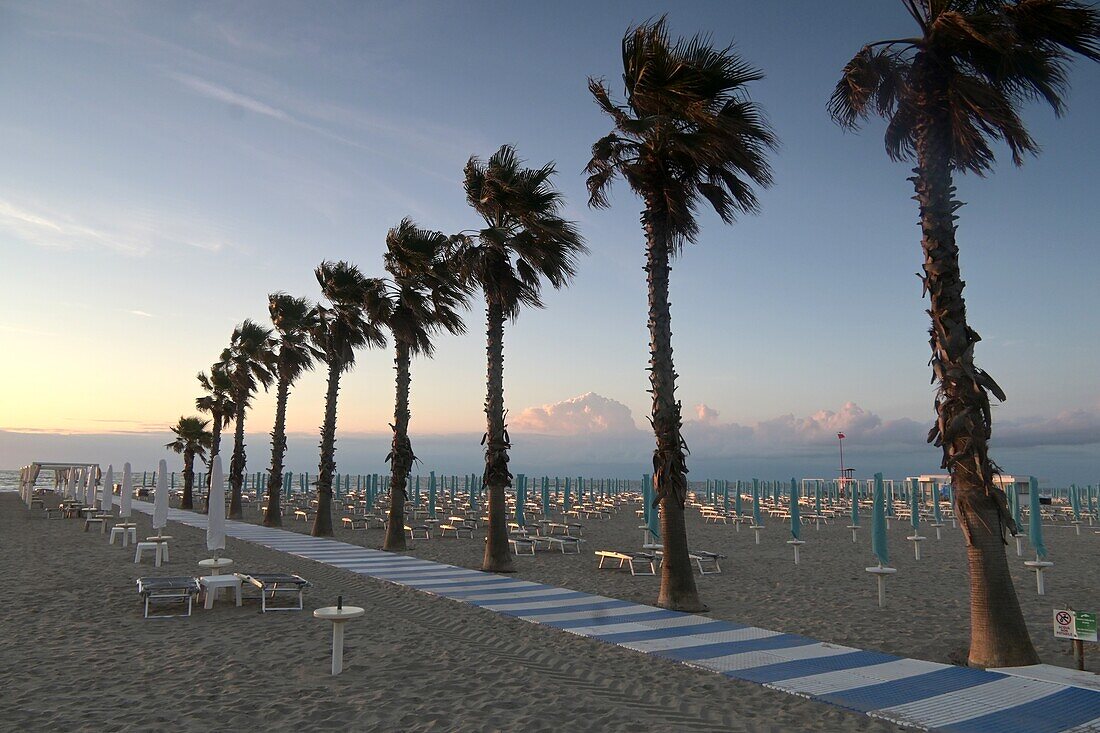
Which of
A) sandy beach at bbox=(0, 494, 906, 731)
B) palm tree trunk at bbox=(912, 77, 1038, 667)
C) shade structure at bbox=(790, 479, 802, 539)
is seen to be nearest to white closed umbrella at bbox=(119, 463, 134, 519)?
sandy beach at bbox=(0, 494, 906, 731)

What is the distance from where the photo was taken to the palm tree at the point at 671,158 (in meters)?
10.6

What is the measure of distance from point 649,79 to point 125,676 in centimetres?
1038

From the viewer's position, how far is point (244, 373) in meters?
31.2

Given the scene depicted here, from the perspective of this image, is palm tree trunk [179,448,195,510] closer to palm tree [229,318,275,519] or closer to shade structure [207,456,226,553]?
palm tree [229,318,275,519]

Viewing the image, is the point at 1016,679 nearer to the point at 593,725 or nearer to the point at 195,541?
the point at 593,725

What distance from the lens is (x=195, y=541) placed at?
68.1ft

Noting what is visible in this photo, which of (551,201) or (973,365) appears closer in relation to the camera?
(973,365)

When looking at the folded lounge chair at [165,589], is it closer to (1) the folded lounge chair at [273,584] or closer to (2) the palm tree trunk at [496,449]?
(1) the folded lounge chair at [273,584]

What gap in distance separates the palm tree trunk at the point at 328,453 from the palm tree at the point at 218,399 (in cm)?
1298

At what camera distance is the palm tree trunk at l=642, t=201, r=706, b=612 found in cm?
1089

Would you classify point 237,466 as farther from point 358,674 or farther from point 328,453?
point 358,674

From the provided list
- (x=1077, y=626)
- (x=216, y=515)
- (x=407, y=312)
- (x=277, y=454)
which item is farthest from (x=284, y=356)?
(x=1077, y=626)

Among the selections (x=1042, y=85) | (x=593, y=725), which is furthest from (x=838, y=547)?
(x=593, y=725)

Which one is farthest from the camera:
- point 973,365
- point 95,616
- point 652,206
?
point 652,206
